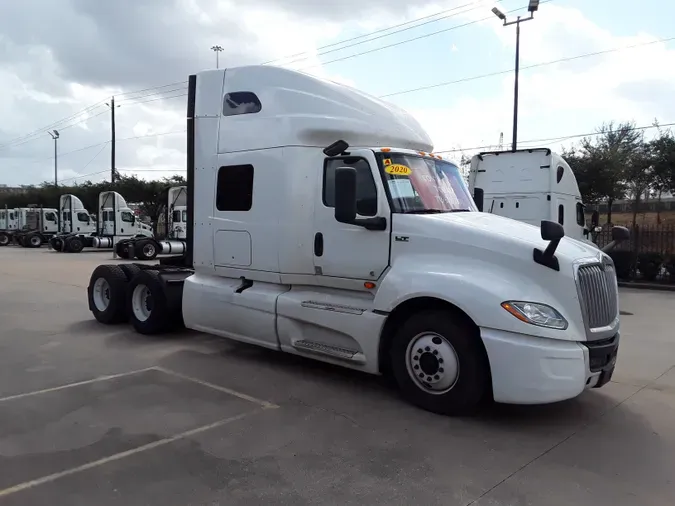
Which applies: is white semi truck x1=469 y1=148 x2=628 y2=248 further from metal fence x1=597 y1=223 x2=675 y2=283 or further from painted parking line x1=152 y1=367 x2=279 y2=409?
painted parking line x1=152 y1=367 x2=279 y2=409

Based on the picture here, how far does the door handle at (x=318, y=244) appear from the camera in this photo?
6.45 metres

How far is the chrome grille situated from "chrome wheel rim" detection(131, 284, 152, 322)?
6.27 m

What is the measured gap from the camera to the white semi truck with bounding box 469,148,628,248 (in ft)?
45.0

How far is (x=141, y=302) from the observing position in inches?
355

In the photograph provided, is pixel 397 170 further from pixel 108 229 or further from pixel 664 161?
pixel 108 229

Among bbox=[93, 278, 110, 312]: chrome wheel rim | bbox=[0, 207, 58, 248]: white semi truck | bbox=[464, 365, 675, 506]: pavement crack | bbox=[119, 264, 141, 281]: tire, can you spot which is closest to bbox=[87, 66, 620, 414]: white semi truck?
bbox=[464, 365, 675, 506]: pavement crack

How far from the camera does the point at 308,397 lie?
19.3 ft

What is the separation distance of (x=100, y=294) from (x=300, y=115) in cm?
526

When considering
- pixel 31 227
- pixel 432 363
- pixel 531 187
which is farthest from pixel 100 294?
pixel 31 227

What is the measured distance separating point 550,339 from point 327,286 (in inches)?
101

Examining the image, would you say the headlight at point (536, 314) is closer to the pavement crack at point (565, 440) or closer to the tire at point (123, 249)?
the pavement crack at point (565, 440)

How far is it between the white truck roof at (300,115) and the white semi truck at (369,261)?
0.06 feet

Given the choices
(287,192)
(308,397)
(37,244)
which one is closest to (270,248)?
(287,192)

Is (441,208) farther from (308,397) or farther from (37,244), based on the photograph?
(37,244)
